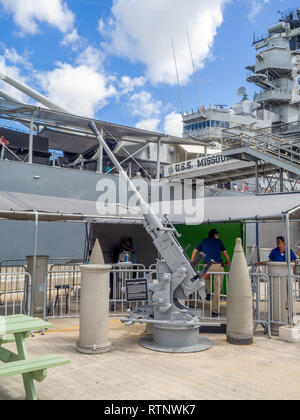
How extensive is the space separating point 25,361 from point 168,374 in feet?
6.78

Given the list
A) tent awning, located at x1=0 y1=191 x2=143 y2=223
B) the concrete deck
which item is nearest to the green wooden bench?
the concrete deck

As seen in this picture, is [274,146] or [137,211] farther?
[274,146]

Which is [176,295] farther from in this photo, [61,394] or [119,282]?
[119,282]

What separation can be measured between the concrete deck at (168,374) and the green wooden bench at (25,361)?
39 centimetres

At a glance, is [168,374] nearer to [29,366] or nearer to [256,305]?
[29,366]

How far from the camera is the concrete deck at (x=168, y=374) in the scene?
164 inches

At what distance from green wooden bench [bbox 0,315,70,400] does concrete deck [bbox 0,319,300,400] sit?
39 centimetres

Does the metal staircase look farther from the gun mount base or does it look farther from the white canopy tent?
the gun mount base

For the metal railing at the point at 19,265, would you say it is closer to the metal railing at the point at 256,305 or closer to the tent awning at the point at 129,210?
the tent awning at the point at 129,210

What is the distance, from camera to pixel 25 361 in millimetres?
3633

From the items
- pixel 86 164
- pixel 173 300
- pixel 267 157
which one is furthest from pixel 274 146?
pixel 173 300

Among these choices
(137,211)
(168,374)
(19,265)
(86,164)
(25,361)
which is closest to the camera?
(25,361)

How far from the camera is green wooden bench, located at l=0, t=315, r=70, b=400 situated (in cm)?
343
